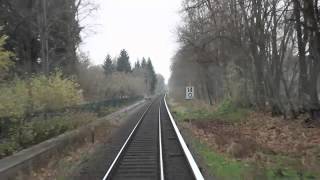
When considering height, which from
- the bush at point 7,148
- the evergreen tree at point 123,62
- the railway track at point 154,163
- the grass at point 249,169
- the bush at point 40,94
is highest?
the evergreen tree at point 123,62

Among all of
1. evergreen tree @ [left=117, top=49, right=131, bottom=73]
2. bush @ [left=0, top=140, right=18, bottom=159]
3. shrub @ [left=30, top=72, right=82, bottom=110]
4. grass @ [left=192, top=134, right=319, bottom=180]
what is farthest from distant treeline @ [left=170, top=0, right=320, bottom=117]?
evergreen tree @ [left=117, top=49, right=131, bottom=73]

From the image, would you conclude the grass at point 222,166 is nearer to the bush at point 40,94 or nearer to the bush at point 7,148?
the bush at point 7,148

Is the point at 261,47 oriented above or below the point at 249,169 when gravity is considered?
above

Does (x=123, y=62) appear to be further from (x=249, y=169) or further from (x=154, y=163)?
(x=249, y=169)

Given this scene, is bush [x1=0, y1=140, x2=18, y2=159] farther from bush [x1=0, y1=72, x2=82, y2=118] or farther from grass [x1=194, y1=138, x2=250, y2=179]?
grass [x1=194, y1=138, x2=250, y2=179]

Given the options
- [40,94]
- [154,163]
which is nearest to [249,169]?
[154,163]

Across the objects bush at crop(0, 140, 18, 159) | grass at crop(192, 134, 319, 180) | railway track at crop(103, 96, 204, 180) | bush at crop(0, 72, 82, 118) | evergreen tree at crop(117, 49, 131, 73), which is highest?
evergreen tree at crop(117, 49, 131, 73)

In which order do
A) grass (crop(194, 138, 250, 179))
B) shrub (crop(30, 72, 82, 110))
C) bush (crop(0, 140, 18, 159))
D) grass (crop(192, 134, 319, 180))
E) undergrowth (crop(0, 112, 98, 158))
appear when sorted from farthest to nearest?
shrub (crop(30, 72, 82, 110)) → undergrowth (crop(0, 112, 98, 158)) → bush (crop(0, 140, 18, 159)) → grass (crop(194, 138, 250, 179)) → grass (crop(192, 134, 319, 180))

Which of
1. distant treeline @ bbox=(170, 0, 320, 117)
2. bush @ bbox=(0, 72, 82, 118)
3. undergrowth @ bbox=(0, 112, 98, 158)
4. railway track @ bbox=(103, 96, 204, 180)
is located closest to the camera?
railway track @ bbox=(103, 96, 204, 180)

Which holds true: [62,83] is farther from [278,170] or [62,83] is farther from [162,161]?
[278,170]

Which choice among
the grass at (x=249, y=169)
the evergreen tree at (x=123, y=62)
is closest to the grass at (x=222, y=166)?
the grass at (x=249, y=169)

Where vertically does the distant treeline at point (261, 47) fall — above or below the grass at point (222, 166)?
above

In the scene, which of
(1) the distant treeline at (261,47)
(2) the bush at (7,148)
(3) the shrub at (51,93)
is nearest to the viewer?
(2) the bush at (7,148)

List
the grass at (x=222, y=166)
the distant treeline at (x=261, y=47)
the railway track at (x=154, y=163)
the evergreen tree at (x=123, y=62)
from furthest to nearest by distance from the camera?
1. the evergreen tree at (x=123, y=62)
2. the distant treeline at (x=261, y=47)
3. the railway track at (x=154, y=163)
4. the grass at (x=222, y=166)
